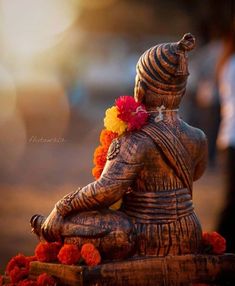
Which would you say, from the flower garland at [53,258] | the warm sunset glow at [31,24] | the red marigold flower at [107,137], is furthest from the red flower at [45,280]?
the warm sunset glow at [31,24]

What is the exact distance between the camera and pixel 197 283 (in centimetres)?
464

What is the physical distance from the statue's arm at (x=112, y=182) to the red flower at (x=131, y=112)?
0.09 m

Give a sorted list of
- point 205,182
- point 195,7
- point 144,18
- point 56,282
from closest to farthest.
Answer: point 56,282 < point 205,182 < point 195,7 < point 144,18

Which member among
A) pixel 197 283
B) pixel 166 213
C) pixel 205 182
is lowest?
pixel 197 283

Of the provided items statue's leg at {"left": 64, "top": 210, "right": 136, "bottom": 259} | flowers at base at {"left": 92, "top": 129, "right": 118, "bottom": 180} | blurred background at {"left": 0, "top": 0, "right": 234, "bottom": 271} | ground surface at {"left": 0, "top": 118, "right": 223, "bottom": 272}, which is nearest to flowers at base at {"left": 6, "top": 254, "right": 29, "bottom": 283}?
statue's leg at {"left": 64, "top": 210, "right": 136, "bottom": 259}

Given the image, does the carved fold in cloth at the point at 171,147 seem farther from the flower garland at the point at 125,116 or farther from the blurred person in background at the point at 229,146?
the blurred person in background at the point at 229,146

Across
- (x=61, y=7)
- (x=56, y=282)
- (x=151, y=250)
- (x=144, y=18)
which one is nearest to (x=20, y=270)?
(x=56, y=282)

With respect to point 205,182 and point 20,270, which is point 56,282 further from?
point 205,182

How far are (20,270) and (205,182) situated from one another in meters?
7.50

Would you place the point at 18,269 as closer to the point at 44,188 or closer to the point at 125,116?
the point at 125,116

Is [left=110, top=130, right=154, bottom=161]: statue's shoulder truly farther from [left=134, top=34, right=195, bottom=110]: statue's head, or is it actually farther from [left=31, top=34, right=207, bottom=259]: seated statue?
[left=134, top=34, right=195, bottom=110]: statue's head

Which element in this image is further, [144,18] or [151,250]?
[144,18]

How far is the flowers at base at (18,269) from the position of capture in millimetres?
4645

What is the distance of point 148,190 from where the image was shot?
4.58 metres
